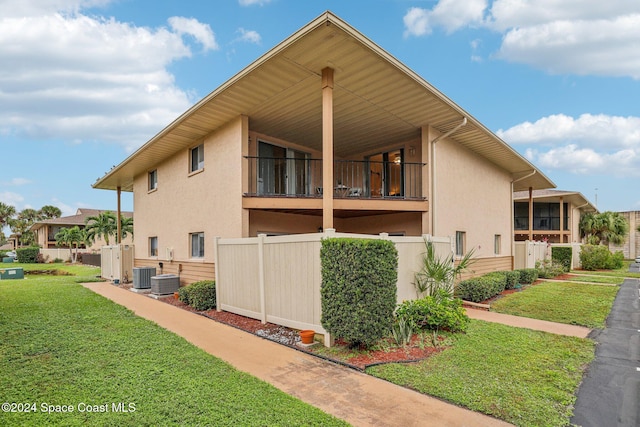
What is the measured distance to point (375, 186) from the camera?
13.8 metres

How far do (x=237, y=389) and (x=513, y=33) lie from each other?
16.2 m

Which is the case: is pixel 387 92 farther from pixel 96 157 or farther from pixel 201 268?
pixel 96 157

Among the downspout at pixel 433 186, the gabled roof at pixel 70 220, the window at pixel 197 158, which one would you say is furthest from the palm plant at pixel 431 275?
the gabled roof at pixel 70 220

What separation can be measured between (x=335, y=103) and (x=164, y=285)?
8.28 metres

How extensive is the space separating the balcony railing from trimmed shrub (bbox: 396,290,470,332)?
14.0 ft

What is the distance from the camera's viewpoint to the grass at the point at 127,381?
3588 mm

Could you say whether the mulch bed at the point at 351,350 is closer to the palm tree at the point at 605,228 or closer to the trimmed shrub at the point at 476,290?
the trimmed shrub at the point at 476,290

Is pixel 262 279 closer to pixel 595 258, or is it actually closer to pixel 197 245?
pixel 197 245

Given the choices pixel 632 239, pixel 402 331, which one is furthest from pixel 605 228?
pixel 402 331

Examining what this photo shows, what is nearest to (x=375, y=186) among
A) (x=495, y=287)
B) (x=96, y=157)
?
(x=495, y=287)

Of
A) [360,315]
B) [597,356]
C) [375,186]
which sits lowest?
[597,356]

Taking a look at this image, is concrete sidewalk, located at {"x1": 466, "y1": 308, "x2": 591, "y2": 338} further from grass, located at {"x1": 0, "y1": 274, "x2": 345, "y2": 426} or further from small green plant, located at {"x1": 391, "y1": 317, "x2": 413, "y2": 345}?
grass, located at {"x1": 0, "y1": 274, "x2": 345, "y2": 426}

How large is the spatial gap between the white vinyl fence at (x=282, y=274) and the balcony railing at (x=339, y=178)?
2.55 metres

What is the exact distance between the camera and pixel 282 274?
7.05 meters
